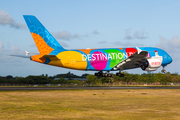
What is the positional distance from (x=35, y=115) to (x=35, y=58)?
1210 inches

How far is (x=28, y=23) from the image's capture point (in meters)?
54.6

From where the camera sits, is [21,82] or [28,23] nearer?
[28,23]

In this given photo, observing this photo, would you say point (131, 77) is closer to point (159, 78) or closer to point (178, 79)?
point (159, 78)

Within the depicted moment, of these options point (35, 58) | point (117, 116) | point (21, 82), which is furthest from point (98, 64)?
point (21, 82)

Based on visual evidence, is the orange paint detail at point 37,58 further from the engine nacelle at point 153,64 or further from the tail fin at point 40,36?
the engine nacelle at point 153,64

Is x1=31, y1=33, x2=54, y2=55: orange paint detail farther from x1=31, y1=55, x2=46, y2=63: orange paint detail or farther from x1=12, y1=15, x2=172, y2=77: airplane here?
x1=31, y1=55, x2=46, y2=63: orange paint detail

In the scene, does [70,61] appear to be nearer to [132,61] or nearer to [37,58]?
[37,58]

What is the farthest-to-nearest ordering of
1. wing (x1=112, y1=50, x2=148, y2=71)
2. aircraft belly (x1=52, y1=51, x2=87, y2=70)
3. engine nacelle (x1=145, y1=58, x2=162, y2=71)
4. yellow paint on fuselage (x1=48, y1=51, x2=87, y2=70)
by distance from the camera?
engine nacelle (x1=145, y1=58, x2=162, y2=71) → wing (x1=112, y1=50, x2=148, y2=71) → aircraft belly (x1=52, y1=51, x2=87, y2=70) → yellow paint on fuselage (x1=48, y1=51, x2=87, y2=70)

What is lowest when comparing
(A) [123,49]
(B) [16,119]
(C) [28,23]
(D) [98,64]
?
(B) [16,119]

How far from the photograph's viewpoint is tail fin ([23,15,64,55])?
54625mm

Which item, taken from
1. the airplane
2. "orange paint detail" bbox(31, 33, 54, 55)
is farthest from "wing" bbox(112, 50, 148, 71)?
"orange paint detail" bbox(31, 33, 54, 55)

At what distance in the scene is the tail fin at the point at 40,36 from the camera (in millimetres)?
54625

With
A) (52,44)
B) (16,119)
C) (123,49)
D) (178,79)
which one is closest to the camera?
(16,119)

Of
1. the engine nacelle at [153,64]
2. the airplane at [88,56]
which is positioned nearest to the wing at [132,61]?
the airplane at [88,56]
